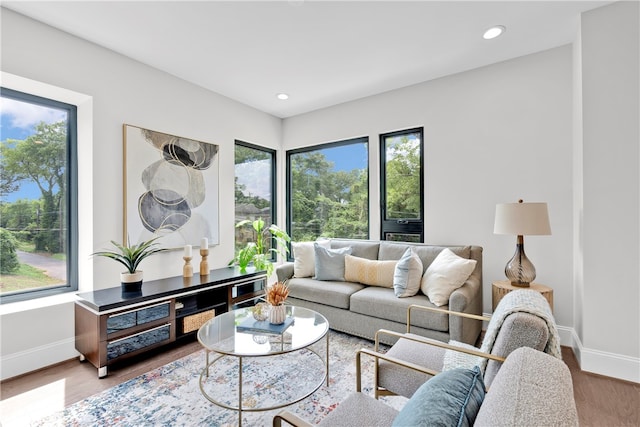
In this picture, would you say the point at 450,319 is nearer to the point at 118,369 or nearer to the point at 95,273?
the point at 118,369

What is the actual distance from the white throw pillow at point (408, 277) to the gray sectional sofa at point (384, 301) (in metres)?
0.07

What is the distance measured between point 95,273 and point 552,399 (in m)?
3.34

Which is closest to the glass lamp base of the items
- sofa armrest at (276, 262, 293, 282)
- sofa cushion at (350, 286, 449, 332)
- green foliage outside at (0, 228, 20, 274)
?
sofa cushion at (350, 286, 449, 332)

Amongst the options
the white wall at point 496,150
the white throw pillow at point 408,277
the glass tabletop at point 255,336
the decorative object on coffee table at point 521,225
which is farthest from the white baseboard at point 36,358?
the decorative object on coffee table at point 521,225

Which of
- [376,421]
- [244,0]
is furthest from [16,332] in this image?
[244,0]

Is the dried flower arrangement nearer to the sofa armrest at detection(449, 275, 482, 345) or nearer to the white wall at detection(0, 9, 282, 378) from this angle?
the sofa armrest at detection(449, 275, 482, 345)

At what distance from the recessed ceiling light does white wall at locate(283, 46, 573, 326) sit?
57cm

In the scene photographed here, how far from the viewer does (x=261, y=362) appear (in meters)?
2.56

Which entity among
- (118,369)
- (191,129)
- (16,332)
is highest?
(191,129)

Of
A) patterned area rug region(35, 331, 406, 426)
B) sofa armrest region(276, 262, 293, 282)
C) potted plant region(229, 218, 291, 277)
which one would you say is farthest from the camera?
potted plant region(229, 218, 291, 277)

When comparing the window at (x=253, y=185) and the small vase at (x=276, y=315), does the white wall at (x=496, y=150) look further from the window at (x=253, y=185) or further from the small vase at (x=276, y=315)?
the small vase at (x=276, y=315)

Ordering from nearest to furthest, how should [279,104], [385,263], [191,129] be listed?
[385,263] < [191,129] < [279,104]

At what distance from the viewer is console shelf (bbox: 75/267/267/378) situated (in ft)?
7.64

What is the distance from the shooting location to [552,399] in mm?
697
